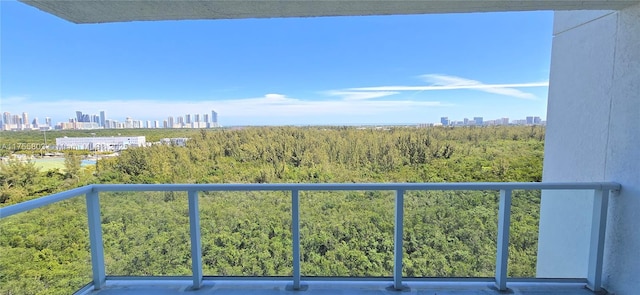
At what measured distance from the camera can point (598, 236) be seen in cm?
206

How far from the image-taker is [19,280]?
2.74 meters

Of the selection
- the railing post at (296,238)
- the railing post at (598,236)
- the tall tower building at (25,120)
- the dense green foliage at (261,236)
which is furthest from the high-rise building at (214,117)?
the railing post at (598,236)

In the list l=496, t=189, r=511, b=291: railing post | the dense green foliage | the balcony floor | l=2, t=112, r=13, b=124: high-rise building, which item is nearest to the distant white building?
l=2, t=112, r=13, b=124: high-rise building

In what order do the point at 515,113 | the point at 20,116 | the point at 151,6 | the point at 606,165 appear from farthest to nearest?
the point at 515,113
the point at 20,116
the point at 606,165
the point at 151,6

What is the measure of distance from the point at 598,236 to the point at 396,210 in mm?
1583

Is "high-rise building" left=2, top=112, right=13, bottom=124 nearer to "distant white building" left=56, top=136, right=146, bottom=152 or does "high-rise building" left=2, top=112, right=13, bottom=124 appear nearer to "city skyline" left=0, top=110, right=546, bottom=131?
"city skyline" left=0, top=110, right=546, bottom=131

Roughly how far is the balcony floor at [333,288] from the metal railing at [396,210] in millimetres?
75

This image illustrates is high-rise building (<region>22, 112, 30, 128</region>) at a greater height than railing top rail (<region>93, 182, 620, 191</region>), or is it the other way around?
high-rise building (<region>22, 112, 30, 128</region>)

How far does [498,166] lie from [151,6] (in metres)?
7.33

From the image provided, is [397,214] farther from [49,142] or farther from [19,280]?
[49,142]

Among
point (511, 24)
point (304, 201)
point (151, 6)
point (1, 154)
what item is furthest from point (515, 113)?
point (1, 154)

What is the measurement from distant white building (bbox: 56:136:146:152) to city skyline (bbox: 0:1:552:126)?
152cm

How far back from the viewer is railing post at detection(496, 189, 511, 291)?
2098mm

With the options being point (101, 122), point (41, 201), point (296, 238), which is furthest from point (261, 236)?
point (101, 122)
